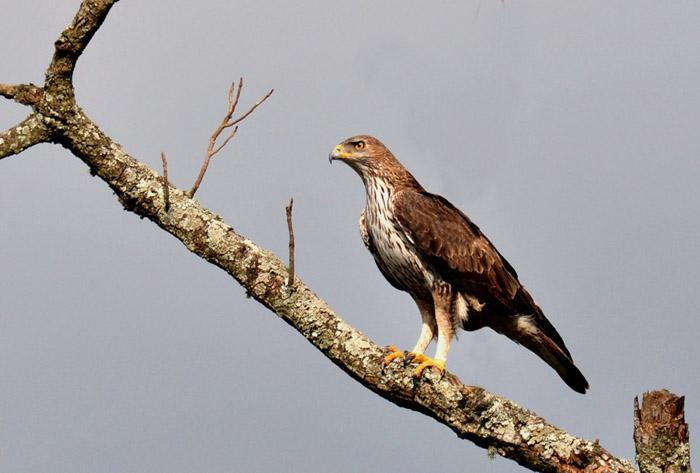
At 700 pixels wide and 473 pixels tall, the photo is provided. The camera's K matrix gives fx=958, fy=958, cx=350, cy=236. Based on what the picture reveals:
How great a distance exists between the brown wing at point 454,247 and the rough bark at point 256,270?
186 centimetres

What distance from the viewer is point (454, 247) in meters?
8.41

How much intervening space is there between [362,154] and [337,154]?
27 cm

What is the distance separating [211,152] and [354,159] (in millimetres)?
2977

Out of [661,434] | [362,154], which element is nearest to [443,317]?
[362,154]

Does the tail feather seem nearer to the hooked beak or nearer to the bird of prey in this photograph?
the bird of prey

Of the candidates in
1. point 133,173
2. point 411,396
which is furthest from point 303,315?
point 133,173

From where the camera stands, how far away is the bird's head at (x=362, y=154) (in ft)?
30.8

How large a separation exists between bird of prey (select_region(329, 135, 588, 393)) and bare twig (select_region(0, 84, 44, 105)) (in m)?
3.28

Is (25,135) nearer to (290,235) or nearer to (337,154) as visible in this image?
(290,235)

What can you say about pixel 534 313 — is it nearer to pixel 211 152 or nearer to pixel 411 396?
pixel 411 396

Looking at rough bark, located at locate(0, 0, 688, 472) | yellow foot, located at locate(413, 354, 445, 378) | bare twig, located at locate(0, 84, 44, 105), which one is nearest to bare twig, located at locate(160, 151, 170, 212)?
rough bark, located at locate(0, 0, 688, 472)

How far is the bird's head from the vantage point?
938cm

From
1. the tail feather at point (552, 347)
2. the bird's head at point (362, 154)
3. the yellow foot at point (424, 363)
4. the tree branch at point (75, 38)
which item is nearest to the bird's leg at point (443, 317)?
the yellow foot at point (424, 363)

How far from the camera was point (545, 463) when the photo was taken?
20.2 feet
